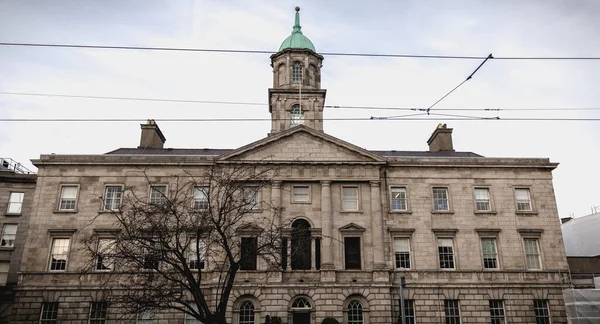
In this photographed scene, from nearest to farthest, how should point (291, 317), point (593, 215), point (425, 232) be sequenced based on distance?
point (291, 317), point (425, 232), point (593, 215)

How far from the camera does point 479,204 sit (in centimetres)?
3362

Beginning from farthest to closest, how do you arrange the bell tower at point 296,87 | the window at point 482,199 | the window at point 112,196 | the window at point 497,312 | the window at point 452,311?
the bell tower at point 296,87
the window at point 482,199
the window at point 112,196
the window at point 497,312
the window at point 452,311

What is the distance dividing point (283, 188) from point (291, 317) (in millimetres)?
8277

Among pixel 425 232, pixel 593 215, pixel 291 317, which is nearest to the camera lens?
pixel 291 317

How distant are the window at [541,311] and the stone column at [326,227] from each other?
528 inches

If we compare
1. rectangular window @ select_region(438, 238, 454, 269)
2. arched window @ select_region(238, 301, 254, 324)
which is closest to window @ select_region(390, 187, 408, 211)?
rectangular window @ select_region(438, 238, 454, 269)

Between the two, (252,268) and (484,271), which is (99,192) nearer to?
(252,268)

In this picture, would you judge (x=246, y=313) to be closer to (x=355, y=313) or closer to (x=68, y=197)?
(x=355, y=313)

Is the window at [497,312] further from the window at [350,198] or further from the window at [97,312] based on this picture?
the window at [97,312]

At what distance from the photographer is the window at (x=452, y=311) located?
31.1 meters

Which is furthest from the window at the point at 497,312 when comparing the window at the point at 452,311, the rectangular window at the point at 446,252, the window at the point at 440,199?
the window at the point at 440,199

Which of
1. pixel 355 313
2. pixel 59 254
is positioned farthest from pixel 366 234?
pixel 59 254

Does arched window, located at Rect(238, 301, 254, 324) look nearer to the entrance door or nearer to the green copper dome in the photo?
the entrance door

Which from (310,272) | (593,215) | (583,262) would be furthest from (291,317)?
(593,215)
